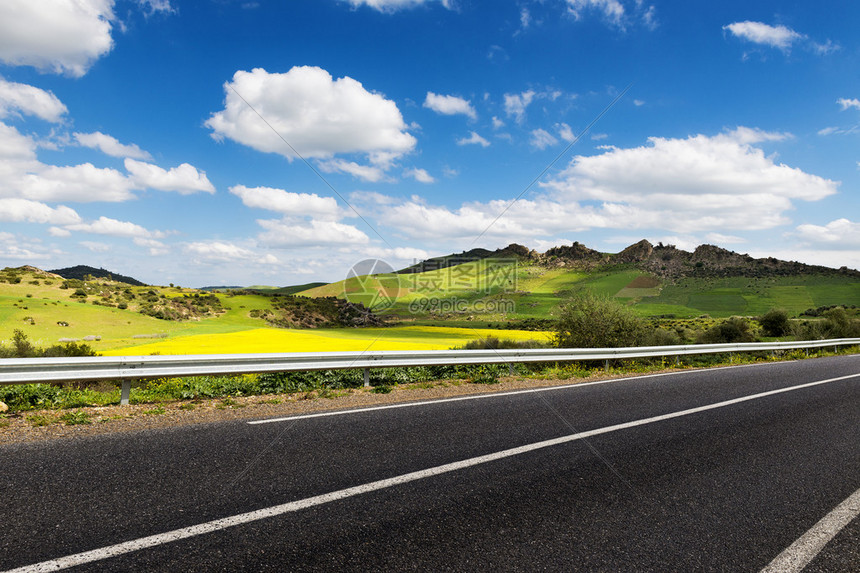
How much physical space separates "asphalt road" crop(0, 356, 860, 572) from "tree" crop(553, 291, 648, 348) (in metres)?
13.3

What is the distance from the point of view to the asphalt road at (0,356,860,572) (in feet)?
10.1

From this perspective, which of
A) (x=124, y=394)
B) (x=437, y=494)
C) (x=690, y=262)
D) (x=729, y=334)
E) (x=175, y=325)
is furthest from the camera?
(x=690, y=262)

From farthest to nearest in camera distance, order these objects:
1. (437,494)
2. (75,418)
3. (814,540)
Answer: (75,418)
(437,494)
(814,540)

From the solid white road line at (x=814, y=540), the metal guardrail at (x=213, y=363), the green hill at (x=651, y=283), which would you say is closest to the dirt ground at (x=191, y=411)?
the metal guardrail at (x=213, y=363)

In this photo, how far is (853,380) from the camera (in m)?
12.4

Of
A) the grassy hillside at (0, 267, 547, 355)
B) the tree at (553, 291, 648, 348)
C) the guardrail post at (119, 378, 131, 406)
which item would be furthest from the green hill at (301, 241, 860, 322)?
the guardrail post at (119, 378, 131, 406)

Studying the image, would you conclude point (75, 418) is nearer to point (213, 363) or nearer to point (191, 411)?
point (191, 411)

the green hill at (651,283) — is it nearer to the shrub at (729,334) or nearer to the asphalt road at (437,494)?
the shrub at (729,334)

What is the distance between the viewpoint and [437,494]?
13.2 ft

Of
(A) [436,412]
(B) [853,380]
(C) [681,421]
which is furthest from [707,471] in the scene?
(B) [853,380]

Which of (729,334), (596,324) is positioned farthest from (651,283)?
(596,324)

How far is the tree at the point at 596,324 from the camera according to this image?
2028 centimetres

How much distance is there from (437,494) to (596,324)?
18.0 metres

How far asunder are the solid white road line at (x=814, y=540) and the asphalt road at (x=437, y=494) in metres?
0.06
